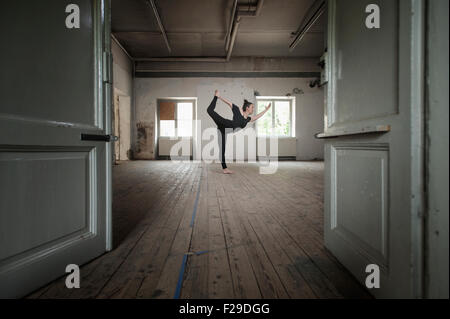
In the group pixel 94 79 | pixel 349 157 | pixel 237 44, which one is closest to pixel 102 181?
pixel 94 79

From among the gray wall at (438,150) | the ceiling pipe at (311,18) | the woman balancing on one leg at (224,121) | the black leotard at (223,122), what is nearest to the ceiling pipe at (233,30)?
the ceiling pipe at (311,18)

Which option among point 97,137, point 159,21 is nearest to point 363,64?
point 97,137

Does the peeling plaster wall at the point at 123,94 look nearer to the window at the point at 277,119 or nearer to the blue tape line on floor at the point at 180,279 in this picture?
the window at the point at 277,119

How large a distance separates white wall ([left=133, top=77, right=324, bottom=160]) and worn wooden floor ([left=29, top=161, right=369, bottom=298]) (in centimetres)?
721

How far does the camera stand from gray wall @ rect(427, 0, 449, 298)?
2.38ft

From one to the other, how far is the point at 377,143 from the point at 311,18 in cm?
642

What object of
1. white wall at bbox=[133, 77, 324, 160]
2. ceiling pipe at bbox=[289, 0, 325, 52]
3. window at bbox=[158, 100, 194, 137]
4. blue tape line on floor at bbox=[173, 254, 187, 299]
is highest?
ceiling pipe at bbox=[289, 0, 325, 52]

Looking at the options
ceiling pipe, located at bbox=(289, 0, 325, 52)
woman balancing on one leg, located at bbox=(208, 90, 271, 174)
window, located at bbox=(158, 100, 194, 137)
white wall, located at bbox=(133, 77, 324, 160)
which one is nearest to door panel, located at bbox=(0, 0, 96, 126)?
woman balancing on one leg, located at bbox=(208, 90, 271, 174)

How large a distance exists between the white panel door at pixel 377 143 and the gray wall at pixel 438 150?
0.03 metres

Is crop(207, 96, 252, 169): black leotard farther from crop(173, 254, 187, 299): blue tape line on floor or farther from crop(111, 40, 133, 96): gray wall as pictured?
crop(173, 254, 187, 299): blue tape line on floor

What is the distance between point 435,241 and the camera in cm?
76

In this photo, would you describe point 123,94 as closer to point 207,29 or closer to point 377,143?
point 207,29

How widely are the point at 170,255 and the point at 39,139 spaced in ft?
2.90

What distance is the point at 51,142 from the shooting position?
116 centimetres
